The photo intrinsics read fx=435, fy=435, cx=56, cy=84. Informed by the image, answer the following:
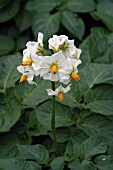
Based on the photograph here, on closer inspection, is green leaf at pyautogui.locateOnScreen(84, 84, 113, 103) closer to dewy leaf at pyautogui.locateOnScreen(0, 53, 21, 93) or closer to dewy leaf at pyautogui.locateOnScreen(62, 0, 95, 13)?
dewy leaf at pyautogui.locateOnScreen(0, 53, 21, 93)

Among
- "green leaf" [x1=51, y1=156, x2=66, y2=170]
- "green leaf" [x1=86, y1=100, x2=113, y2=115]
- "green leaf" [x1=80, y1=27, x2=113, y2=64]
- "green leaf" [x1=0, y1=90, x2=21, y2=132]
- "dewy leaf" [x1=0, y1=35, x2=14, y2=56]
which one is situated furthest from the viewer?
"dewy leaf" [x1=0, y1=35, x2=14, y2=56]

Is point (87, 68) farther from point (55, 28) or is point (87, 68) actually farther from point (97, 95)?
point (55, 28)

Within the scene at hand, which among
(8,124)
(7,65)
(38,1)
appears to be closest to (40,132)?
(8,124)

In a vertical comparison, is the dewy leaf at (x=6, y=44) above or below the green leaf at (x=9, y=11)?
below

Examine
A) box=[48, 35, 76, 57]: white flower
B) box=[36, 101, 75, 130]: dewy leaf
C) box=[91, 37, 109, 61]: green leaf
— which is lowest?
box=[36, 101, 75, 130]: dewy leaf

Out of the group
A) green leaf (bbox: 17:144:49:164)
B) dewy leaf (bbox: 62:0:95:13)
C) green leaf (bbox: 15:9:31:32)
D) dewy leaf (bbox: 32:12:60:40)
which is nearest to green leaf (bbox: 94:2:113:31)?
dewy leaf (bbox: 62:0:95:13)

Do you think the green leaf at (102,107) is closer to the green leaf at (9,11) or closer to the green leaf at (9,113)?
the green leaf at (9,113)

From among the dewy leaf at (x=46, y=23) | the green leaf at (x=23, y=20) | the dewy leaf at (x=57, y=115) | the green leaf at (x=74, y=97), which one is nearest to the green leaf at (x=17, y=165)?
the dewy leaf at (x=57, y=115)
